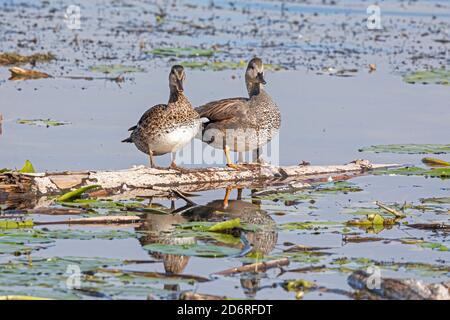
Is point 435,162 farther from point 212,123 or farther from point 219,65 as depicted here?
point 219,65

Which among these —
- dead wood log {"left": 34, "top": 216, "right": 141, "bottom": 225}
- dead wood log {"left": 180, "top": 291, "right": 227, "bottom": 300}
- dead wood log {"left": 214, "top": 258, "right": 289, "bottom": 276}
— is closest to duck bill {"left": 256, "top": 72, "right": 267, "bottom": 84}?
dead wood log {"left": 34, "top": 216, "right": 141, "bottom": 225}

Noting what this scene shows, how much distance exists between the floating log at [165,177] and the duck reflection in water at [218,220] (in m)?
0.26

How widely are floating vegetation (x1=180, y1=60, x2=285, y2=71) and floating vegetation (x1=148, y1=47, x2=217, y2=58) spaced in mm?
879

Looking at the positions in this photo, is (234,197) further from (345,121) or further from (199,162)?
(345,121)

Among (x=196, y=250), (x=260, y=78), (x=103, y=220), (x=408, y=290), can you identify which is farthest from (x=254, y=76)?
(x=408, y=290)

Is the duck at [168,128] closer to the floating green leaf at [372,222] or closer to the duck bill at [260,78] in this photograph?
the duck bill at [260,78]

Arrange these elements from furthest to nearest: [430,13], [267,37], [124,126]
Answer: [430,13] < [267,37] < [124,126]

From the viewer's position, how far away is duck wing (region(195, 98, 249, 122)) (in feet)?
41.0

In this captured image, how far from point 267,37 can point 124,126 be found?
30.5 feet

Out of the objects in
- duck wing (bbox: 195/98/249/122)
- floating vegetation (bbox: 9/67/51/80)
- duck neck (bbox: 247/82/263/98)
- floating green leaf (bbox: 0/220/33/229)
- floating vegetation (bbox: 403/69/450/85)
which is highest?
duck neck (bbox: 247/82/263/98)

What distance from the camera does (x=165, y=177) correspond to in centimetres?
1160

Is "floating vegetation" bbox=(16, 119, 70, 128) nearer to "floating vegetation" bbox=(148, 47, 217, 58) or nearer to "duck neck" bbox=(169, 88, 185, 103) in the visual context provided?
"duck neck" bbox=(169, 88, 185, 103)

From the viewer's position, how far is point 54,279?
26.6 ft
